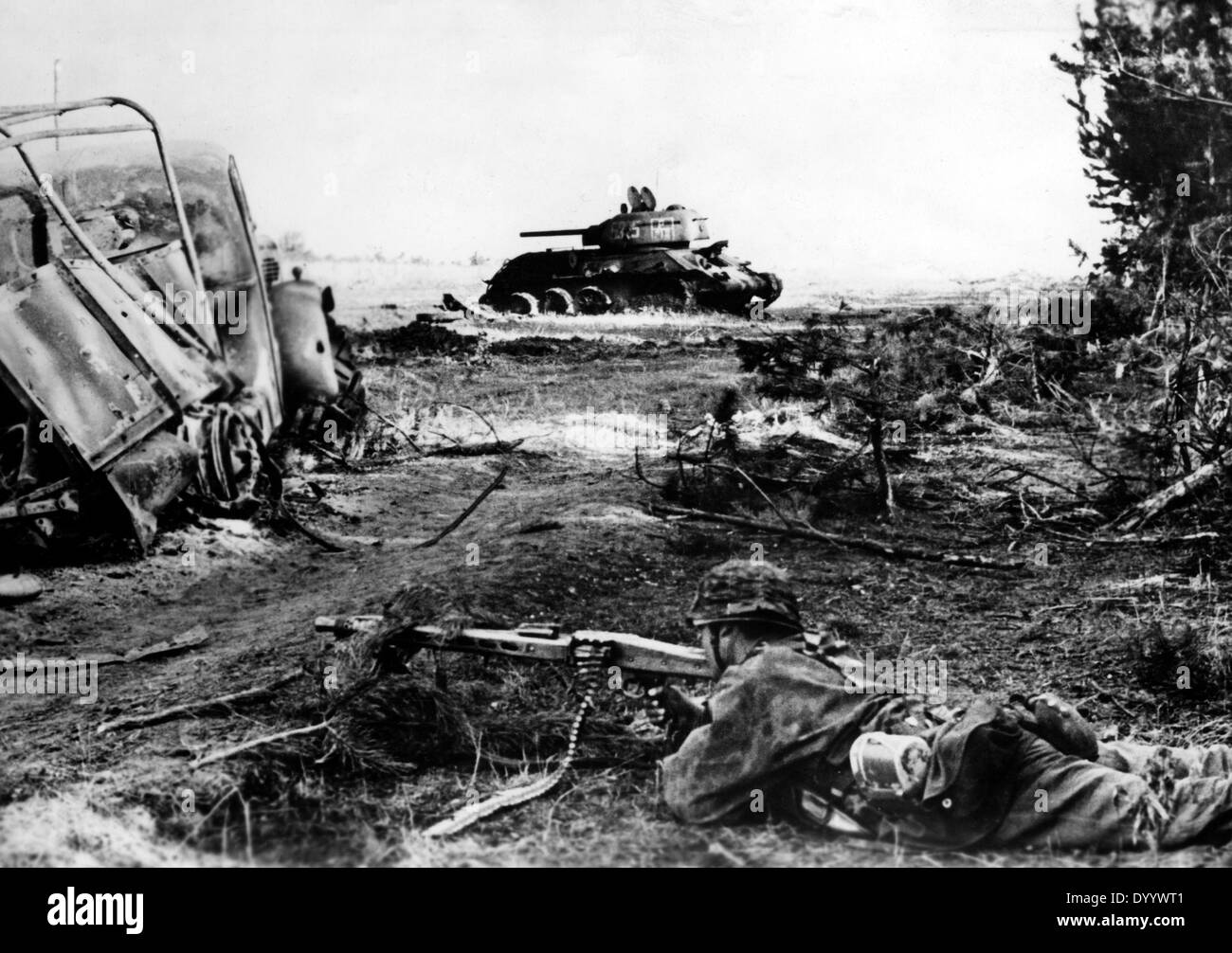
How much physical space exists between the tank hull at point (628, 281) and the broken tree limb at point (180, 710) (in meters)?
1.37

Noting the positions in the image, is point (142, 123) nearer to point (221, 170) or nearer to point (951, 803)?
point (221, 170)

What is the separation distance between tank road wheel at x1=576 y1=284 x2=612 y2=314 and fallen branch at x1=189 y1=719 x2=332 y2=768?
154cm

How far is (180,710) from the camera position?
3.16 m

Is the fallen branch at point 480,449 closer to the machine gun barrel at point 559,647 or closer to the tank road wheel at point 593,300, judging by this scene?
the tank road wheel at point 593,300

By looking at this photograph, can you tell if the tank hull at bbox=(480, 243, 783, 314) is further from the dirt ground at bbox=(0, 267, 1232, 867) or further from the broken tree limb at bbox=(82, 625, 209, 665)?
the broken tree limb at bbox=(82, 625, 209, 665)

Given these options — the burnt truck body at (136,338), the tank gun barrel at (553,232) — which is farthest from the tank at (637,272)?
the burnt truck body at (136,338)

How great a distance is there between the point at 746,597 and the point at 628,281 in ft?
4.03

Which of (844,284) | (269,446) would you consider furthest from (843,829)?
(269,446)

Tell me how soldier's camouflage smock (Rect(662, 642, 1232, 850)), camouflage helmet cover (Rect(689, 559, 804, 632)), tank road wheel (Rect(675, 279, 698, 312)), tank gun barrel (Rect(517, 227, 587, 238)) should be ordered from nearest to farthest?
soldier's camouflage smock (Rect(662, 642, 1232, 850)) → camouflage helmet cover (Rect(689, 559, 804, 632)) → tank gun barrel (Rect(517, 227, 587, 238)) → tank road wheel (Rect(675, 279, 698, 312))

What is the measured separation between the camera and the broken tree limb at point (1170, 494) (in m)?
3.52

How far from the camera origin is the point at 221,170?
3.85 m

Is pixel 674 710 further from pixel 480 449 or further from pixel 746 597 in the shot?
pixel 480 449

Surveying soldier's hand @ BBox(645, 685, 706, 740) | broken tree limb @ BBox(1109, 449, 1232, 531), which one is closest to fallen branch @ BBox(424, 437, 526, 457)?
soldier's hand @ BBox(645, 685, 706, 740)

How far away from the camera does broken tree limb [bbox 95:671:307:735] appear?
3.14m
